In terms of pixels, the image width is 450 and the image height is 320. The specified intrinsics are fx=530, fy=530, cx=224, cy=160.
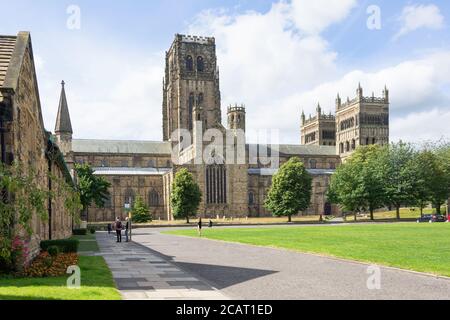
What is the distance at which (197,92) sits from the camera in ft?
365

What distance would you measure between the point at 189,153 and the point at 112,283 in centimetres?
8403

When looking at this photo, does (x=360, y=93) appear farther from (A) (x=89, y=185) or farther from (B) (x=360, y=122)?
(A) (x=89, y=185)

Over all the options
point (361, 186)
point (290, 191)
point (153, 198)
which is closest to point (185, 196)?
point (290, 191)

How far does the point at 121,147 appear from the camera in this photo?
110062 millimetres

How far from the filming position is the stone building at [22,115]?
15.7m

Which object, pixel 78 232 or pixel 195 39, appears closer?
pixel 78 232

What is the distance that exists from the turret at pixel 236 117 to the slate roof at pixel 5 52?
258 feet

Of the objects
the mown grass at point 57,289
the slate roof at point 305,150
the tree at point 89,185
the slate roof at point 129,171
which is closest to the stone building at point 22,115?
the mown grass at point 57,289

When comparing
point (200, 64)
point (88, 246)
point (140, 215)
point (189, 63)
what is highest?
point (189, 63)

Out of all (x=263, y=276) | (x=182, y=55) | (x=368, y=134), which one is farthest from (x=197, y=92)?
(x=263, y=276)

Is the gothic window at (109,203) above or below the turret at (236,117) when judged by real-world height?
below

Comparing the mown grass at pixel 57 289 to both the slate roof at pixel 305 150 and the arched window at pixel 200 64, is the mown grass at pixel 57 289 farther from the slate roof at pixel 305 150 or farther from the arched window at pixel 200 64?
the slate roof at pixel 305 150

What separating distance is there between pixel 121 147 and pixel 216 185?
86.3 ft
